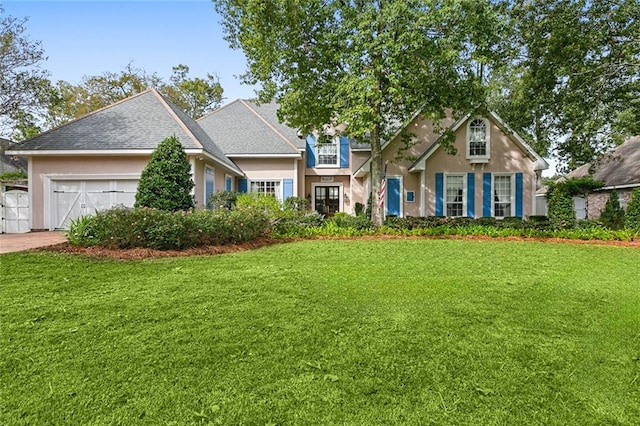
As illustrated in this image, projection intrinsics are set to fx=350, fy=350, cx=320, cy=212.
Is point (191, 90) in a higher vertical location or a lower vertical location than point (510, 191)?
higher

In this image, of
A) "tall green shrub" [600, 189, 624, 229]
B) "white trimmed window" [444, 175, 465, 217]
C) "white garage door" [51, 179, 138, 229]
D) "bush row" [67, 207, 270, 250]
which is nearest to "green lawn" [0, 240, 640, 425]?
"bush row" [67, 207, 270, 250]

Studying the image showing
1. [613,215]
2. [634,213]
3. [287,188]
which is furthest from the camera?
[287,188]

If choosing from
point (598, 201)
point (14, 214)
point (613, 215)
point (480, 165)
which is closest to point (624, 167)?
point (598, 201)

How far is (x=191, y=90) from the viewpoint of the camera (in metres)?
32.6

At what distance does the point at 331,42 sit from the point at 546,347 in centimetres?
1131

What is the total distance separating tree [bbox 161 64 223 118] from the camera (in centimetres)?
3228

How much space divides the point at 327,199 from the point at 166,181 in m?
11.0

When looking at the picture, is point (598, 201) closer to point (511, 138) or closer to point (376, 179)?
point (511, 138)

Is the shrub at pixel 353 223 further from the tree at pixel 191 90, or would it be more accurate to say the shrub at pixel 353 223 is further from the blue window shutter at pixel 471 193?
the tree at pixel 191 90

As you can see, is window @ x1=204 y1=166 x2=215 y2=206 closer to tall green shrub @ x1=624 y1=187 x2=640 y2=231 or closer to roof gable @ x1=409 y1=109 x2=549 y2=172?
roof gable @ x1=409 y1=109 x2=549 y2=172

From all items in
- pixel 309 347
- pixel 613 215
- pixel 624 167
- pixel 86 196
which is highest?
pixel 624 167

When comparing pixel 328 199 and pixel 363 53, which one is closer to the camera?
pixel 363 53

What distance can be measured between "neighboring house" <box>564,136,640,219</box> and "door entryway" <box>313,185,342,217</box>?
1179 centimetres

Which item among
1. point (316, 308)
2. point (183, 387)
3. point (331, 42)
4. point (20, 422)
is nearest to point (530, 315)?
point (316, 308)
